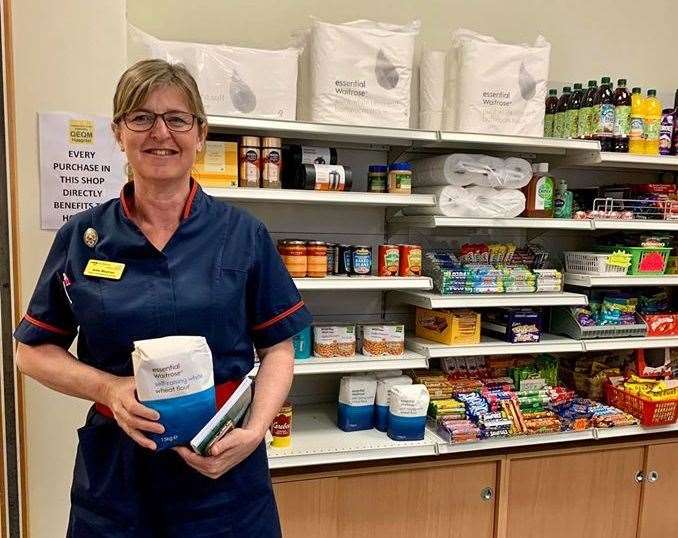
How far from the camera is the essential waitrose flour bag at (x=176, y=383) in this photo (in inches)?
45.8

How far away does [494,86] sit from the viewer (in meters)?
2.56

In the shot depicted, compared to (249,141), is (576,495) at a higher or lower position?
lower

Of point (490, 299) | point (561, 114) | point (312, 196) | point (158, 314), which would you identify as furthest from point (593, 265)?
point (158, 314)

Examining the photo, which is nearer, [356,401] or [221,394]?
[221,394]

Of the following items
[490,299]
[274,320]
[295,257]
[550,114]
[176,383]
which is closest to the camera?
[176,383]

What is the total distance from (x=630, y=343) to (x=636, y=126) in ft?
3.42

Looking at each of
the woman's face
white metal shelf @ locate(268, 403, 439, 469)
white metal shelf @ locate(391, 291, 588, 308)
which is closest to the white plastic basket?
white metal shelf @ locate(391, 291, 588, 308)

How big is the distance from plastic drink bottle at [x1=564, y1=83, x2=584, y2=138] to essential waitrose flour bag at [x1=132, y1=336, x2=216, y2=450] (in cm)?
228

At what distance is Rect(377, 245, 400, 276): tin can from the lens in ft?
8.58

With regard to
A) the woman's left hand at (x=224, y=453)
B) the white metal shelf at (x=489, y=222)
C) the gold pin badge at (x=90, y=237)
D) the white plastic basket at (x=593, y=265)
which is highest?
the white metal shelf at (x=489, y=222)

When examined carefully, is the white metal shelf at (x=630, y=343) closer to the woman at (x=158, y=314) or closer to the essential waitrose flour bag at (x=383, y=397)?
the essential waitrose flour bag at (x=383, y=397)

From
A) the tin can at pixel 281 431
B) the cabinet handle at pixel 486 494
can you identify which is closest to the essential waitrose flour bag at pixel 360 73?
the tin can at pixel 281 431

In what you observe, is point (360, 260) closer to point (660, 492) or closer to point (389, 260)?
point (389, 260)

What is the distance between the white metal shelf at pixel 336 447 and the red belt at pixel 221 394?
1.11m
